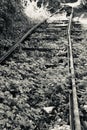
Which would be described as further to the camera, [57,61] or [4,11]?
[4,11]

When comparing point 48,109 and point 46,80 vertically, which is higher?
point 46,80

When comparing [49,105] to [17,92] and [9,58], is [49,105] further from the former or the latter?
[9,58]

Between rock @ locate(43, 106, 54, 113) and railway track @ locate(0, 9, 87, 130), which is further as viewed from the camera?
rock @ locate(43, 106, 54, 113)

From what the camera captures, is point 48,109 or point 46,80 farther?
point 46,80

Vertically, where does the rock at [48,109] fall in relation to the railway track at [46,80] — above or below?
below

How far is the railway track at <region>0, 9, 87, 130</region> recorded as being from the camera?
15.7 ft

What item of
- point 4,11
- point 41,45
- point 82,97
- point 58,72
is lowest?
point 82,97

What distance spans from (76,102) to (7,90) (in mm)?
1398

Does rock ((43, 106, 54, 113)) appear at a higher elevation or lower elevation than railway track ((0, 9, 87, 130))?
lower

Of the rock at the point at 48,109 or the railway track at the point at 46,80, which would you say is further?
the rock at the point at 48,109

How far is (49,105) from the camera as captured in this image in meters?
5.20

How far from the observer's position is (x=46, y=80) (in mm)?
6289

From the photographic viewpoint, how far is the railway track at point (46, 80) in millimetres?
4797

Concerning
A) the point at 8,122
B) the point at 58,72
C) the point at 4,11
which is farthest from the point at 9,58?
the point at 4,11
